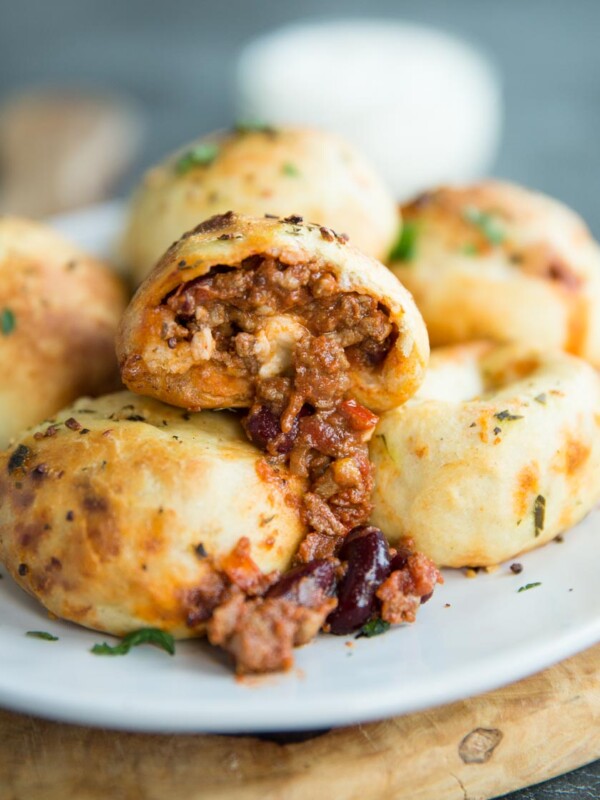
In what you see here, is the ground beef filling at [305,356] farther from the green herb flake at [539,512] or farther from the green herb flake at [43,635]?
the green herb flake at [43,635]

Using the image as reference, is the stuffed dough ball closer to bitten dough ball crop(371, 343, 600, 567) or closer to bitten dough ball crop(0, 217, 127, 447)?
bitten dough ball crop(371, 343, 600, 567)

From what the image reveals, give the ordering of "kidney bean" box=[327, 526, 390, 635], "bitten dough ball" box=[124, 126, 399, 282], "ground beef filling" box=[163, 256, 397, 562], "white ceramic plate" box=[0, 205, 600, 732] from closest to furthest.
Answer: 1. "white ceramic plate" box=[0, 205, 600, 732]
2. "kidney bean" box=[327, 526, 390, 635]
3. "ground beef filling" box=[163, 256, 397, 562]
4. "bitten dough ball" box=[124, 126, 399, 282]

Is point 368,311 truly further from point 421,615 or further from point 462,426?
point 421,615

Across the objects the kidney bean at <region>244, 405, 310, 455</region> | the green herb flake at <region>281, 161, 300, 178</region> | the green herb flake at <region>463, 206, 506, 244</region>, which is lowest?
the kidney bean at <region>244, 405, 310, 455</region>

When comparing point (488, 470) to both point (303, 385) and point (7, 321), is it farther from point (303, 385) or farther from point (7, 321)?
point (7, 321)

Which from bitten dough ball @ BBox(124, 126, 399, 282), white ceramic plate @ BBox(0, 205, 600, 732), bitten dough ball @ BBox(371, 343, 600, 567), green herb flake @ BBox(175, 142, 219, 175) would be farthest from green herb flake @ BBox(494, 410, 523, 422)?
green herb flake @ BBox(175, 142, 219, 175)

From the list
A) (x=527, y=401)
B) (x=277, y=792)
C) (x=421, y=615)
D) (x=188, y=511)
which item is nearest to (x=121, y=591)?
(x=188, y=511)
